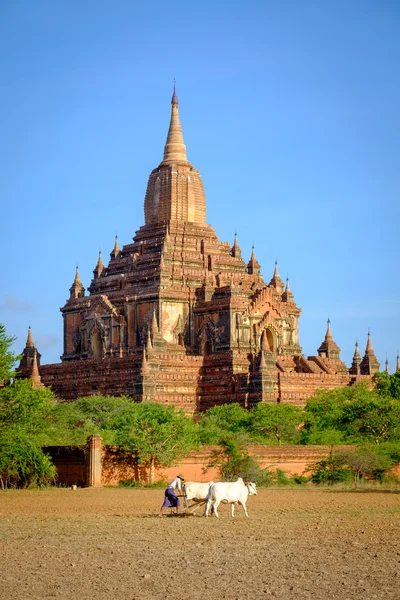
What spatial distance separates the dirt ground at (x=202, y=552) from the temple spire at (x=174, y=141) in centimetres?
3678

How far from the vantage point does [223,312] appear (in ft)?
191

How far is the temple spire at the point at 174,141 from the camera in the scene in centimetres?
6469

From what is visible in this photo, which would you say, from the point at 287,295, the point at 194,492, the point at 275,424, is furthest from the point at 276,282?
the point at 194,492

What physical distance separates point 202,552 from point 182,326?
128 ft

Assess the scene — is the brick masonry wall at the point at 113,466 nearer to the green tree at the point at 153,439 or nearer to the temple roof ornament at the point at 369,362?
the green tree at the point at 153,439

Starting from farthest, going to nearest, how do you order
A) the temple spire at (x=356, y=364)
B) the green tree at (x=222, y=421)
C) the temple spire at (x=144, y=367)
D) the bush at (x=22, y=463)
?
the temple spire at (x=356, y=364)
the temple spire at (x=144, y=367)
the green tree at (x=222, y=421)
the bush at (x=22, y=463)

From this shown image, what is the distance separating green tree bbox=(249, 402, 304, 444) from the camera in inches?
1845

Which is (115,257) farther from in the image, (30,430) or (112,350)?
(30,430)

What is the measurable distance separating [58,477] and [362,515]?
1422cm

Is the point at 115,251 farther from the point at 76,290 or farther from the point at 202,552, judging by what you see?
the point at 202,552

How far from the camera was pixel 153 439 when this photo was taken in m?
38.3

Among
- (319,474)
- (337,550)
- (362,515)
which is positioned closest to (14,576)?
(337,550)

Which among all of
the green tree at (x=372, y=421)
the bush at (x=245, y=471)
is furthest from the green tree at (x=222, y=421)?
the bush at (x=245, y=471)

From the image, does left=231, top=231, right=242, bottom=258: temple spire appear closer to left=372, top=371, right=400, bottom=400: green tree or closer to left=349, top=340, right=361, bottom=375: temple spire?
left=349, top=340, right=361, bottom=375: temple spire
